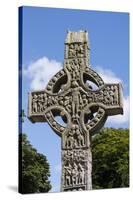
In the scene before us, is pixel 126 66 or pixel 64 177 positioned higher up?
pixel 126 66

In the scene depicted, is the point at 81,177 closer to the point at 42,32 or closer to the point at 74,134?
the point at 74,134

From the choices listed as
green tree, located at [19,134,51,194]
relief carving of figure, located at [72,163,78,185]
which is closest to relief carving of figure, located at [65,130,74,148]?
relief carving of figure, located at [72,163,78,185]

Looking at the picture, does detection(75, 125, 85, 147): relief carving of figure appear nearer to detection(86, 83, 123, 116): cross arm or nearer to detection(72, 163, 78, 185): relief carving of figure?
detection(72, 163, 78, 185): relief carving of figure

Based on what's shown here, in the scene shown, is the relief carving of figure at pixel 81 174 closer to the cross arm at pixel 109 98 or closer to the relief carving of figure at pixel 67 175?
the relief carving of figure at pixel 67 175

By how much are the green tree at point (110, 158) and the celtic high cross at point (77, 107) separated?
0.08 m

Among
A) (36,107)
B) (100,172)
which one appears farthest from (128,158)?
(36,107)

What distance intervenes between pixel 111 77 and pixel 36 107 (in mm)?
836

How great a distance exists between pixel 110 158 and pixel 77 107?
0.68 m

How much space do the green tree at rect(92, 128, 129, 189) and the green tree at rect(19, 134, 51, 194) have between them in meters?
0.56

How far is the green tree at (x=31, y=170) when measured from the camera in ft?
32.6

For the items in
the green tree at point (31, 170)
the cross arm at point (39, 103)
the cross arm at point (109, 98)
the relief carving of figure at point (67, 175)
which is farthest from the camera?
the cross arm at point (109, 98)

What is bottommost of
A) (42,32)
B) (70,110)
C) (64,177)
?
(64,177)

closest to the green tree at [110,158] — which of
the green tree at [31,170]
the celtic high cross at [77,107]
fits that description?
the celtic high cross at [77,107]

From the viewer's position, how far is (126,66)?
34.4ft
